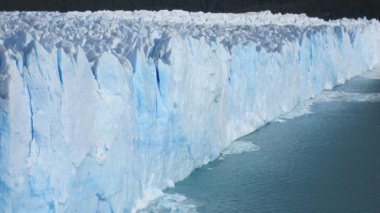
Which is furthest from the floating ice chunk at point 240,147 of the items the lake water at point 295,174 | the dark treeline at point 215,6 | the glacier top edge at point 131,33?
the dark treeline at point 215,6

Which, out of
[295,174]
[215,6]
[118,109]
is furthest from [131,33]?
[215,6]

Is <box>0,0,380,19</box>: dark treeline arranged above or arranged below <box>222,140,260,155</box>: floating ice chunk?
above

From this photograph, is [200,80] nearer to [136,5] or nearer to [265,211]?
[265,211]

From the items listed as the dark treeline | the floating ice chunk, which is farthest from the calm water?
the dark treeline

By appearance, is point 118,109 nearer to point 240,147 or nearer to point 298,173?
point 298,173

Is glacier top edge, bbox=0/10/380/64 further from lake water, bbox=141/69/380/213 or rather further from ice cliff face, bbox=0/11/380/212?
lake water, bbox=141/69/380/213

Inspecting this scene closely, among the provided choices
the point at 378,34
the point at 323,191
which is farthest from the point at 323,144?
the point at 378,34

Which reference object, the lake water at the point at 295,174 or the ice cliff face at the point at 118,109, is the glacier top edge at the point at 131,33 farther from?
the lake water at the point at 295,174
